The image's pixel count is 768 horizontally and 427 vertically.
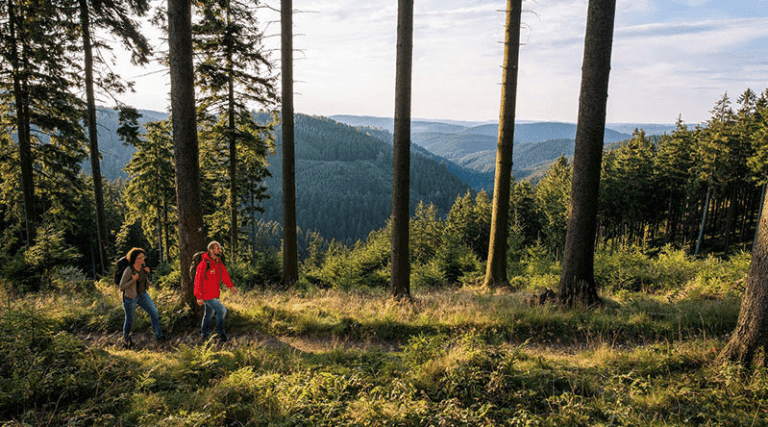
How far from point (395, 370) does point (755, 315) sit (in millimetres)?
4440

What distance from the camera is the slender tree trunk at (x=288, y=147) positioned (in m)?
10.4

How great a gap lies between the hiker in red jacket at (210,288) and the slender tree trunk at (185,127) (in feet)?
2.13

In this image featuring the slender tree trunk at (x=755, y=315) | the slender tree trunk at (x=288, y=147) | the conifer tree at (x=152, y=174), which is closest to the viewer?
the slender tree trunk at (x=755, y=315)

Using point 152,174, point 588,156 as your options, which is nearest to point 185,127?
point 588,156

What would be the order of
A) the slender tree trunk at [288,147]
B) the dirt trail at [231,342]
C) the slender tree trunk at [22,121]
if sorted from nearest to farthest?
1. the dirt trail at [231,342]
2. the slender tree trunk at [288,147]
3. the slender tree trunk at [22,121]

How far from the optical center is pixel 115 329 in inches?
297

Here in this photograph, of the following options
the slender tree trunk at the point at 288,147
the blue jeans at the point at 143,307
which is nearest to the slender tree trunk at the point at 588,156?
the slender tree trunk at the point at 288,147

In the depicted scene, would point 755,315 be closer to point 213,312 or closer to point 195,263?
point 213,312

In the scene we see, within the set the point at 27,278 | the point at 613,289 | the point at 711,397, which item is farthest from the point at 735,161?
the point at 27,278

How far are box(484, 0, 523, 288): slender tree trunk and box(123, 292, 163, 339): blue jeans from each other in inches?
311

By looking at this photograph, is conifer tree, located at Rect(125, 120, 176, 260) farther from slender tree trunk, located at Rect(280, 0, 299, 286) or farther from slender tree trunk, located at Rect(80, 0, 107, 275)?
slender tree trunk, located at Rect(280, 0, 299, 286)

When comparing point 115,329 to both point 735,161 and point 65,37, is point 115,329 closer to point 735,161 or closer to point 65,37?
point 65,37

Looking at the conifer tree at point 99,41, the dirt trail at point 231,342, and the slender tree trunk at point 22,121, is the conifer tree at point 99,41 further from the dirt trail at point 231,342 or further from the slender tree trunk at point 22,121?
the dirt trail at point 231,342

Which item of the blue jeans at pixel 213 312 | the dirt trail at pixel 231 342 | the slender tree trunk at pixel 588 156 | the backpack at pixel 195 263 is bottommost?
the dirt trail at pixel 231 342
